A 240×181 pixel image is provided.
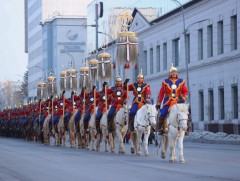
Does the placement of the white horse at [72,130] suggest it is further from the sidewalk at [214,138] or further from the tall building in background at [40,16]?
the tall building in background at [40,16]

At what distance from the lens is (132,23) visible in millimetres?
89125

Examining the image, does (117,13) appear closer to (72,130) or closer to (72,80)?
(72,80)

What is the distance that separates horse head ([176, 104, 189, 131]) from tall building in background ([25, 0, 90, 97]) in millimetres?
125080

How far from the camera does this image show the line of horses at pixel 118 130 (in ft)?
75.0

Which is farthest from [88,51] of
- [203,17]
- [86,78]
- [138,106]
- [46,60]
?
[138,106]

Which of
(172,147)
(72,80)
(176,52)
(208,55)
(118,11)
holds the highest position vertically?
(118,11)

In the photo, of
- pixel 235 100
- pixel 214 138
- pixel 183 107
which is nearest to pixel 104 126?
pixel 183 107

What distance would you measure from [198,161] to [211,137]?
99.0 ft

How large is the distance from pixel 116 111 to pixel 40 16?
427 ft

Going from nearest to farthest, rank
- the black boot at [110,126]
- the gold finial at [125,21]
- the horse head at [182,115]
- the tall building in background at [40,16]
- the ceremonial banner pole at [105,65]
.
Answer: the horse head at [182,115], the black boot at [110,126], the gold finial at [125,21], the ceremonial banner pole at [105,65], the tall building in background at [40,16]

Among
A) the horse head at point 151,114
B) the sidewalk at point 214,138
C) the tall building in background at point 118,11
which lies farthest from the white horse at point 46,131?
the tall building in background at point 118,11

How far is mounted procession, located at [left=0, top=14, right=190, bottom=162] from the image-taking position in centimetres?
2389

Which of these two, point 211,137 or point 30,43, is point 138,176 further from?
point 30,43

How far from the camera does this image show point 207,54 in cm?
6731
